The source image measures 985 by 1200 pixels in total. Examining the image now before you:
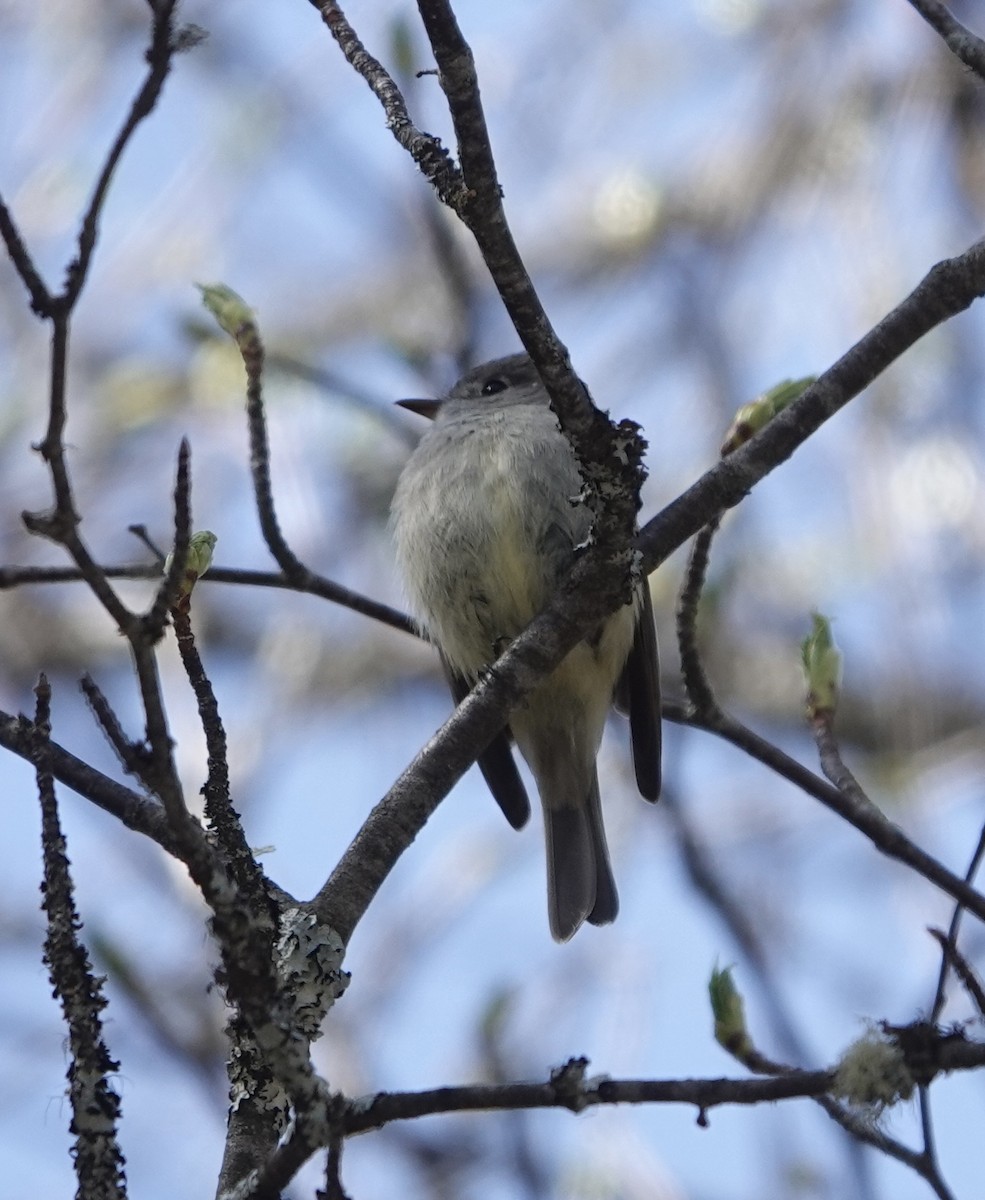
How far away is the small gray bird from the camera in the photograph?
4.27 m

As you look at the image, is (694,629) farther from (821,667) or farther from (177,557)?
(177,557)

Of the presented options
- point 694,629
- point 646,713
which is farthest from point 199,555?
point 646,713

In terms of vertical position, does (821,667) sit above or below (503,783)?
below

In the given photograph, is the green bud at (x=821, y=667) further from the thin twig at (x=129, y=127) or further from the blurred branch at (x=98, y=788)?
the thin twig at (x=129, y=127)

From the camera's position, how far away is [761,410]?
10.7 ft

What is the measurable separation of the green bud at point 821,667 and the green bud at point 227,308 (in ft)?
4.23

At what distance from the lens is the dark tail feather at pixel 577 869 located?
15.1 ft

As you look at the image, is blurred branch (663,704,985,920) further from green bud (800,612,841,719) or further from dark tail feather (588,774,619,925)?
dark tail feather (588,774,619,925)

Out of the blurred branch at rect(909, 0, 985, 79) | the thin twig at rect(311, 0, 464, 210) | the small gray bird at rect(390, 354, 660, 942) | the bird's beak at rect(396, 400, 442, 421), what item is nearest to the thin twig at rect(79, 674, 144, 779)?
the thin twig at rect(311, 0, 464, 210)

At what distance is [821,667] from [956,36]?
1188 millimetres

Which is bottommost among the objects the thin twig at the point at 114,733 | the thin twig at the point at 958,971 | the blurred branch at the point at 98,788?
the thin twig at the point at 958,971

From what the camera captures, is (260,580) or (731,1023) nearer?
(731,1023)

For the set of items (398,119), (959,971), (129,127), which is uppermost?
(398,119)

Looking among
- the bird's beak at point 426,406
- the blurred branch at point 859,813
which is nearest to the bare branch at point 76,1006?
the blurred branch at point 859,813
